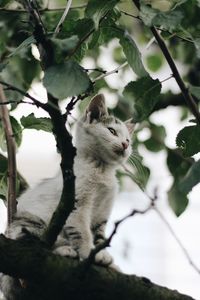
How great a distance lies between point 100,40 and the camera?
255 centimetres

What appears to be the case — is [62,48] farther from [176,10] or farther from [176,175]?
[176,175]

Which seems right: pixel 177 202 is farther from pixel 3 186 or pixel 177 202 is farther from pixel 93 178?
pixel 3 186

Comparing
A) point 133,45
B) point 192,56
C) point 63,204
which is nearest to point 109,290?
point 63,204

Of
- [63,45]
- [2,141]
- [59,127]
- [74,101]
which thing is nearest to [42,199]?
[2,141]

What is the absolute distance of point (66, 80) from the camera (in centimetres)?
199

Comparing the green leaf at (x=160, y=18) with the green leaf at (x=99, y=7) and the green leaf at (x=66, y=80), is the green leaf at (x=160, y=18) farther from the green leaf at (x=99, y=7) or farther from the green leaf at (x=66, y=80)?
the green leaf at (x=66, y=80)

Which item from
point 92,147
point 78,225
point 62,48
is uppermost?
point 62,48

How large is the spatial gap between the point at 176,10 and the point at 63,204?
736 mm

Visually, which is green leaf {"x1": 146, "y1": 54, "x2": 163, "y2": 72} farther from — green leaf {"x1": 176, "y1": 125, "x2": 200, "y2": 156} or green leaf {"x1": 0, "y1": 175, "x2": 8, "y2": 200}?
green leaf {"x1": 176, "y1": 125, "x2": 200, "y2": 156}

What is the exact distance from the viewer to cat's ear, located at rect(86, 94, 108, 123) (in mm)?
3388

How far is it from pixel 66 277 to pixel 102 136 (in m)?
1.27

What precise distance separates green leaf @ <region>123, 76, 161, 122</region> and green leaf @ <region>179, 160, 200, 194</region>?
1.37 feet

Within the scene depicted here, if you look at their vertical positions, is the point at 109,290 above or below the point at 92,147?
below

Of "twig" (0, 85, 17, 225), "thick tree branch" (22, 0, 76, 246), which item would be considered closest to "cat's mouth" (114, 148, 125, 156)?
"twig" (0, 85, 17, 225)
